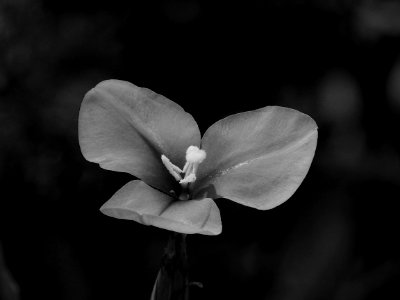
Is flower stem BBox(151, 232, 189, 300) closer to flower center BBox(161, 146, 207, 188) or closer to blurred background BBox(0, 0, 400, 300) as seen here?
flower center BBox(161, 146, 207, 188)

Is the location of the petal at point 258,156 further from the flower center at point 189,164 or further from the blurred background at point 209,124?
the blurred background at point 209,124

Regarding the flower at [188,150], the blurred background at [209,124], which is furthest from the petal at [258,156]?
the blurred background at [209,124]

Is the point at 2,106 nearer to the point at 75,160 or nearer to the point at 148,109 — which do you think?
the point at 75,160

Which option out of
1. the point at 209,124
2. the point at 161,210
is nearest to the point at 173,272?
the point at 161,210

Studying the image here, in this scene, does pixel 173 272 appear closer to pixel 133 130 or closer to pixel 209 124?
pixel 133 130

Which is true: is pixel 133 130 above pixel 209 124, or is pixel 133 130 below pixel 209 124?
above

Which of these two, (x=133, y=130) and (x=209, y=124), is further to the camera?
(x=209, y=124)
